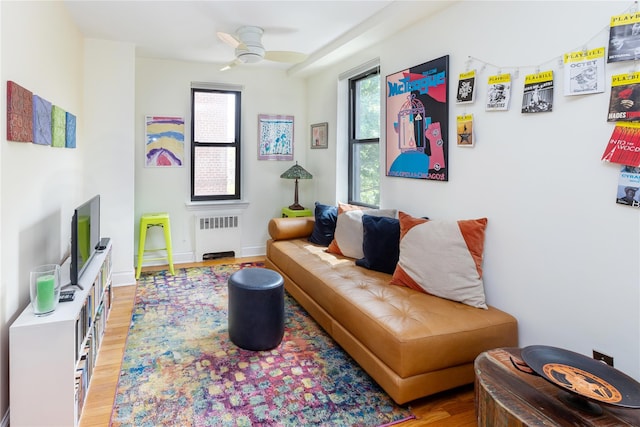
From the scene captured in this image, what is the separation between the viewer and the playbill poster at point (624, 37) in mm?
1637

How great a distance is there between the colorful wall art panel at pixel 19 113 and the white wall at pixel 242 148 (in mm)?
2424

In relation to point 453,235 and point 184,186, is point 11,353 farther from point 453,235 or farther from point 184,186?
point 184,186

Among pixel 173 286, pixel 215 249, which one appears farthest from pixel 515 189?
pixel 215 249

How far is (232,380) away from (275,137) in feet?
11.6

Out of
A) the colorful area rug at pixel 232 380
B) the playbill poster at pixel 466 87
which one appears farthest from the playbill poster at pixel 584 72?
the colorful area rug at pixel 232 380

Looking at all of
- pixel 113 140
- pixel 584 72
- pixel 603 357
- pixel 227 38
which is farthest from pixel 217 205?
pixel 603 357

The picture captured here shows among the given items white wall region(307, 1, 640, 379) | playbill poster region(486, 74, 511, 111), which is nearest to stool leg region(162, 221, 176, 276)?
white wall region(307, 1, 640, 379)

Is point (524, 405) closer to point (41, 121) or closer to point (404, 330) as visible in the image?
point (404, 330)

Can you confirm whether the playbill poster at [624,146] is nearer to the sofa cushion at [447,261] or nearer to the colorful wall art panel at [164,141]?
the sofa cushion at [447,261]

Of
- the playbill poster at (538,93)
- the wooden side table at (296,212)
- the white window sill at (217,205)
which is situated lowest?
the wooden side table at (296,212)

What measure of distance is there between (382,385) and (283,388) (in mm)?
556

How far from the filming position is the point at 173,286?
3850 mm

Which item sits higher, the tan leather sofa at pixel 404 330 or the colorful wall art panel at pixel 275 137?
the colorful wall art panel at pixel 275 137

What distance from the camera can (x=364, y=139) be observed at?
4.09m
